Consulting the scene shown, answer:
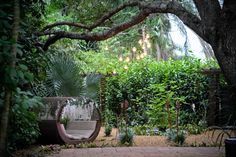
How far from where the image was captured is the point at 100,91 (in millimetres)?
9820

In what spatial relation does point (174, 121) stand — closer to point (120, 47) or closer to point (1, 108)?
point (1, 108)

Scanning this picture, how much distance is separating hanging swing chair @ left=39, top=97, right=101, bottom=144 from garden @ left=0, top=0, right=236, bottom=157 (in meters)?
0.02

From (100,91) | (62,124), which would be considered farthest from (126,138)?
(100,91)

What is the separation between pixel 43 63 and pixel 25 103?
6.42ft

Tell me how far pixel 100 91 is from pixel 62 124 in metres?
3.30

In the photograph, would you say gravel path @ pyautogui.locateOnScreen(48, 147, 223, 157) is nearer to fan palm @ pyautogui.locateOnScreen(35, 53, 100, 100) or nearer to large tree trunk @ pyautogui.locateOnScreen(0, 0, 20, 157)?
fan palm @ pyautogui.locateOnScreen(35, 53, 100, 100)

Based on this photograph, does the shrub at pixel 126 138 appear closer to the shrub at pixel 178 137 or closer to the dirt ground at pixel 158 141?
the dirt ground at pixel 158 141

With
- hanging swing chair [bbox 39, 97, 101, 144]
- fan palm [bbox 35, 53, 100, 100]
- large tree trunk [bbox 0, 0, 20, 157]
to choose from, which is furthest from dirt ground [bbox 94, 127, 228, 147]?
large tree trunk [bbox 0, 0, 20, 157]

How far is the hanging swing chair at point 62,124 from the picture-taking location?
6113 mm

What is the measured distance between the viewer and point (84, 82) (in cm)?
798

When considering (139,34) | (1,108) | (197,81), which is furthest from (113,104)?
(1,108)

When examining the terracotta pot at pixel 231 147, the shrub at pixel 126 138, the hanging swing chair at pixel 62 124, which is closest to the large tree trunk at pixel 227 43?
the terracotta pot at pixel 231 147

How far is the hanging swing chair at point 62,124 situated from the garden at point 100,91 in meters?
0.02

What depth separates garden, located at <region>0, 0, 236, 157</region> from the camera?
4.53m
